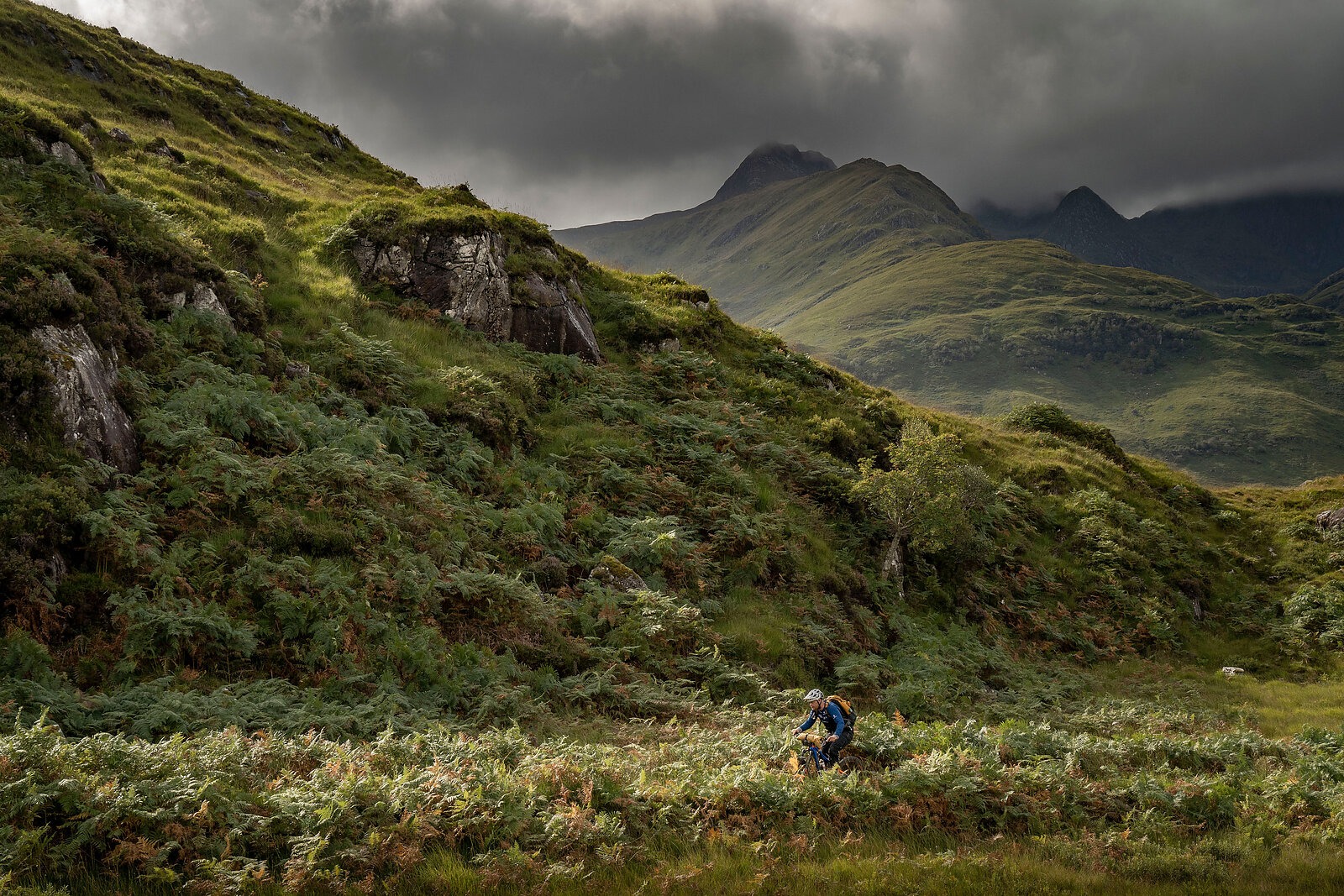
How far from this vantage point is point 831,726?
387 inches

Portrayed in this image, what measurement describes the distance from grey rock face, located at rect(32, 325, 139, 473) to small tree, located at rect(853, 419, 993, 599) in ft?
60.8

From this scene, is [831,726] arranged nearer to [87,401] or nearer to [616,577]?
[616,577]

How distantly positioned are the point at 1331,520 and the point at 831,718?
35.9 metres

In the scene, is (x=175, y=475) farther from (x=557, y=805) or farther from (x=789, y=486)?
(x=789, y=486)

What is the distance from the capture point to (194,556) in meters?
10.4

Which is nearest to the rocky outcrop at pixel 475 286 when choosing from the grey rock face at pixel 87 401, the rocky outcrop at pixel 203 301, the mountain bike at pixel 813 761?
the rocky outcrop at pixel 203 301

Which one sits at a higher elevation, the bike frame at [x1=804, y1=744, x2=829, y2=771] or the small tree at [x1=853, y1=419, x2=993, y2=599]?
the small tree at [x1=853, y1=419, x2=993, y2=599]

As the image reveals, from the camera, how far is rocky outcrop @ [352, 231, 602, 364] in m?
24.2

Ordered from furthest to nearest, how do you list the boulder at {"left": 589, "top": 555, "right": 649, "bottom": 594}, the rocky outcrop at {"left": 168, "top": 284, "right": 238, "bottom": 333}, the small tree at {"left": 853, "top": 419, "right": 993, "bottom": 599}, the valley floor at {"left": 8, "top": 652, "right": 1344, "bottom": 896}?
the small tree at {"left": 853, "top": 419, "right": 993, "bottom": 599}, the rocky outcrop at {"left": 168, "top": 284, "right": 238, "bottom": 333}, the boulder at {"left": 589, "top": 555, "right": 649, "bottom": 594}, the valley floor at {"left": 8, "top": 652, "right": 1344, "bottom": 896}

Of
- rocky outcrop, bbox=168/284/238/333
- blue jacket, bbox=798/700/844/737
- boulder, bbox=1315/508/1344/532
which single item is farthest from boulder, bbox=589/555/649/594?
boulder, bbox=1315/508/1344/532

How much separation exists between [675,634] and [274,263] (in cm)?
1717

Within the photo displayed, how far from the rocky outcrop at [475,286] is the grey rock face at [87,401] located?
12788 millimetres

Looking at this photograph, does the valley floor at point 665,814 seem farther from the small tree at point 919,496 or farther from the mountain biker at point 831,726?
the small tree at point 919,496

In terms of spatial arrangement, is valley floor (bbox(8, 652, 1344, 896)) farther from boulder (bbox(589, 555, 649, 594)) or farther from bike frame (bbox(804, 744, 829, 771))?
boulder (bbox(589, 555, 649, 594))
